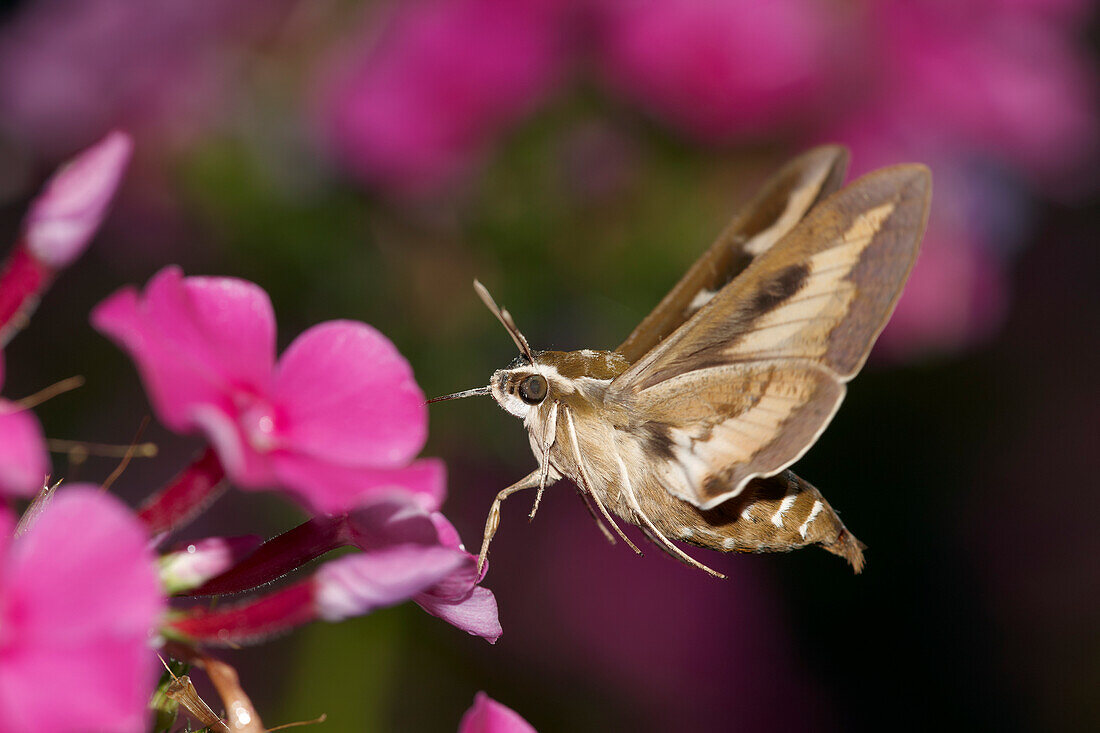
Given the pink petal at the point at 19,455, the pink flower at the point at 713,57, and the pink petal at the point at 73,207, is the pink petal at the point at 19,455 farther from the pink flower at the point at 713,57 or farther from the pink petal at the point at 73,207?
the pink flower at the point at 713,57

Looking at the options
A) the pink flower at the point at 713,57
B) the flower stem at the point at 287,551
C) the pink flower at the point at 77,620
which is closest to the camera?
the pink flower at the point at 77,620

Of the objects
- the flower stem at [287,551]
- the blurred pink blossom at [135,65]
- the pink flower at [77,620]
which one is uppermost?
the pink flower at [77,620]

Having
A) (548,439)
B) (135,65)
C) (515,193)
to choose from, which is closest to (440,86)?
(515,193)

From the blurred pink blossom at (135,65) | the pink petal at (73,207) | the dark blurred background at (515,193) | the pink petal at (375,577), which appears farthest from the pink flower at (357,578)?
the blurred pink blossom at (135,65)

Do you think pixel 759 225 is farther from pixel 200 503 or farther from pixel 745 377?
pixel 200 503

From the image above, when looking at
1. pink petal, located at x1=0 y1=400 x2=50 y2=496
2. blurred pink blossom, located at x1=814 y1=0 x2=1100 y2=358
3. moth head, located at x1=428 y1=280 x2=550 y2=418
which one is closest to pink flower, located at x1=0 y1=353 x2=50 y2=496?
pink petal, located at x1=0 y1=400 x2=50 y2=496

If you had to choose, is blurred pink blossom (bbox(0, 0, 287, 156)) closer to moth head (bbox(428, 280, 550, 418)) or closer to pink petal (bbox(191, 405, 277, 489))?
moth head (bbox(428, 280, 550, 418))

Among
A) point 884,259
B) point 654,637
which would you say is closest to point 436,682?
point 654,637
